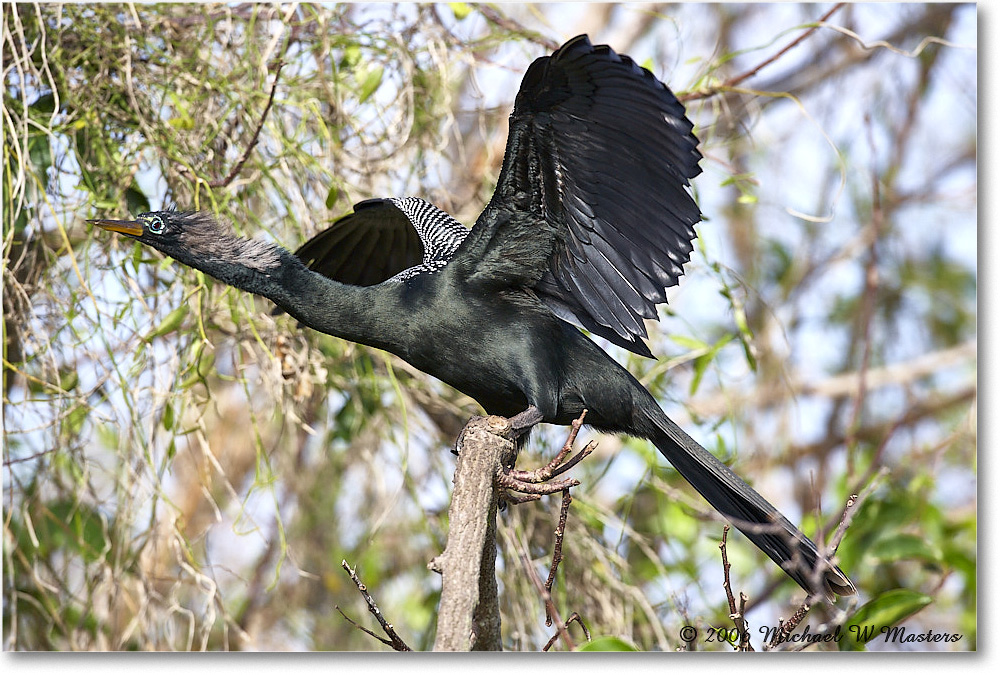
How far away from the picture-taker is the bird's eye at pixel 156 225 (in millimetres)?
1593

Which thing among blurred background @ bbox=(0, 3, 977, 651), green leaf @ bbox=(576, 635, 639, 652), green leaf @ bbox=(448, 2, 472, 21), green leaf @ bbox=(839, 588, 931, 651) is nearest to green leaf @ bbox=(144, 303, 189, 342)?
blurred background @ bbox=(0, 3, 977, 651)

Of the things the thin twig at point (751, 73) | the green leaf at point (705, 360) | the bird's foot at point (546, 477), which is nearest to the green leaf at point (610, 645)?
the bird's foot at point (546, 477)

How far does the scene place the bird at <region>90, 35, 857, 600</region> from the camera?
144cm

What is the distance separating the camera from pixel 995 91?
73.5 inches

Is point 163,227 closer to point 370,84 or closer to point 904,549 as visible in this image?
point 370,84

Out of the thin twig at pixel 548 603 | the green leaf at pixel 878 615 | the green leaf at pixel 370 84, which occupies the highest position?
the green leaf at pixel 370 84

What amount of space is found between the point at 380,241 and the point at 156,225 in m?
0.51

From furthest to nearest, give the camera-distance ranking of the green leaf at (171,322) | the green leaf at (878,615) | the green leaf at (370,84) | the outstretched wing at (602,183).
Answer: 1. the green leaf at (370,84)
2. the green leaf at (171,322)
3. the green leaf at (878,615)
4. the outstretched wing at (602,183)

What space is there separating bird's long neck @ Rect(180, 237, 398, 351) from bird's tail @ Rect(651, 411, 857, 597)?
0.49 m

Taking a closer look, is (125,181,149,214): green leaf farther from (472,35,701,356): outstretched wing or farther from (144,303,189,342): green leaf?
(472,35,701,356): outstretched wing


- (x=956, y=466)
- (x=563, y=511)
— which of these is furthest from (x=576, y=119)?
(x=956, y=466)

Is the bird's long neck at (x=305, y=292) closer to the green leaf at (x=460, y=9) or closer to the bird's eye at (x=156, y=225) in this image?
the bird's eye at (x=156, y=225)

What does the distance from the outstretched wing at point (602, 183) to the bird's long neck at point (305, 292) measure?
0.73ft

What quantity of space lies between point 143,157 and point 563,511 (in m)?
1.23
